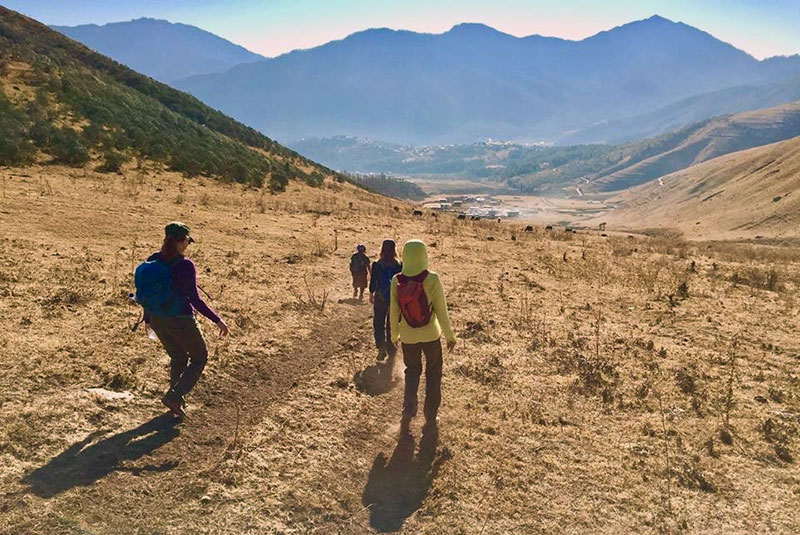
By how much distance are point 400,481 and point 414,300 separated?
83.9 inches

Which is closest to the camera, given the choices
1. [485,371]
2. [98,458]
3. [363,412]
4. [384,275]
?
[98,458]

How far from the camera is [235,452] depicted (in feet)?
18.9

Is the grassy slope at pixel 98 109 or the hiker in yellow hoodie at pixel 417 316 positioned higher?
the grassy slope at pixel 98 109

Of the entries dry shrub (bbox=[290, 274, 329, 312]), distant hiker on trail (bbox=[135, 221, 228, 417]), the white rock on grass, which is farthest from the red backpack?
dry shrub (bbox=[290, 274, 329, 312])

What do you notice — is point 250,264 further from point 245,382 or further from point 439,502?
point 439,502

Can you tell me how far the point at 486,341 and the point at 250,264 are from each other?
740 centimetres

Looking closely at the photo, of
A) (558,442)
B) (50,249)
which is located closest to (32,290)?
(50,249)

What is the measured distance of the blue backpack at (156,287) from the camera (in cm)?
556

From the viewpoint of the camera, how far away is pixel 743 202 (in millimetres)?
70750

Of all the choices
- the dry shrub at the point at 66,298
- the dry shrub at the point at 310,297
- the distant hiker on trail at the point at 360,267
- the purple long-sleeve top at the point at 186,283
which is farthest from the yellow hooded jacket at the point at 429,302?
the dry shrub at the point at 66,298

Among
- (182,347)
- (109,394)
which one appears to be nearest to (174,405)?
(182,347)

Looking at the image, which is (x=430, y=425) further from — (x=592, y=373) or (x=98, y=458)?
(x=98, y=458)

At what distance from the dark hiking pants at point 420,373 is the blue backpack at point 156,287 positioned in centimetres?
292

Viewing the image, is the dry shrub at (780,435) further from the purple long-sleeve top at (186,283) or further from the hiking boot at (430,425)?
the purple long-sleeve top at (186,283)
